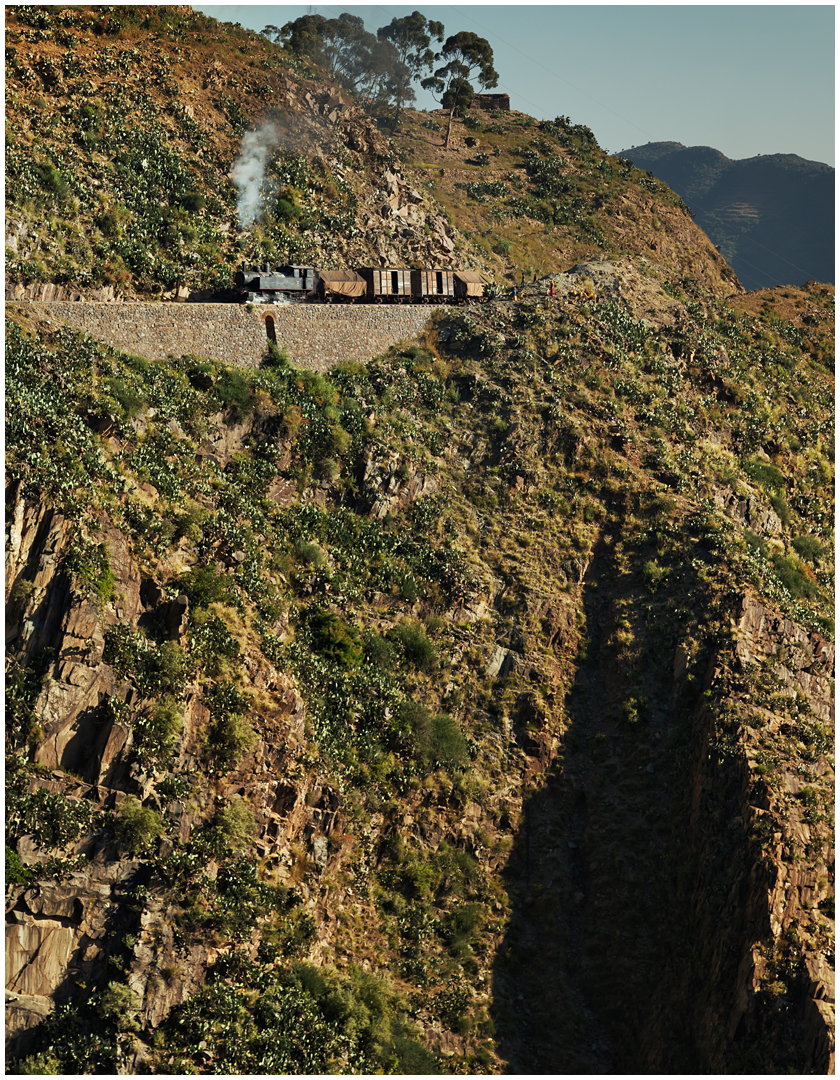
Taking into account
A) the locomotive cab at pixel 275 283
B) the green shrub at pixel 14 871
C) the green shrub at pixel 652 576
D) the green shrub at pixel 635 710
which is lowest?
the green shrub at pixel 14 871

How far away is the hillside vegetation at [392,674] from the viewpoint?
907 inches

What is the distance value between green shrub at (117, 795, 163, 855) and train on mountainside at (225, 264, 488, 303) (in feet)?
80.3

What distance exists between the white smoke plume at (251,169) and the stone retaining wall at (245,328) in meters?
10.1

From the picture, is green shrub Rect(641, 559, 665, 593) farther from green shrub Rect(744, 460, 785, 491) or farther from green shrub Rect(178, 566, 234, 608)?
green shrub Rect(178, 566, 234, 608)

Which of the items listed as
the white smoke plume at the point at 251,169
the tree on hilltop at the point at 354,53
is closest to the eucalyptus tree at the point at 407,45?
the tree on hilltop at the point at 354,53

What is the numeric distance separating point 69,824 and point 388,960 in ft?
36.0

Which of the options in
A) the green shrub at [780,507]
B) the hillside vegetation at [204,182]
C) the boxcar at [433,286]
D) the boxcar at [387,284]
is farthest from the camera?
the boxcar at [433,286]

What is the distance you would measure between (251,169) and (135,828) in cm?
3873

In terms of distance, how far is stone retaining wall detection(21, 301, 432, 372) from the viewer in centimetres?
3512

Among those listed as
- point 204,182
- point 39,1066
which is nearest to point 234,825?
point 39,1066

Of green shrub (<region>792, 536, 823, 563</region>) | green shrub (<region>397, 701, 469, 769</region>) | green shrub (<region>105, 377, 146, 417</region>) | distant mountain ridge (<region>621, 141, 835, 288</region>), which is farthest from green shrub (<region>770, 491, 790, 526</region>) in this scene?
distant mountain ridge (<region>621, 141, 835, 288</region>)

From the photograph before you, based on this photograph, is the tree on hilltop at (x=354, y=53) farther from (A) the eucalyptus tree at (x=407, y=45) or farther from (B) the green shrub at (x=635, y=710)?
(B) the green shrub at (x=635, y=710)

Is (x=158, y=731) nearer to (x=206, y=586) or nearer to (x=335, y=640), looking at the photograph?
(x=206, y=586)

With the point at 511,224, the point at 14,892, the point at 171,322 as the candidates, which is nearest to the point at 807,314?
the point at 511,224
